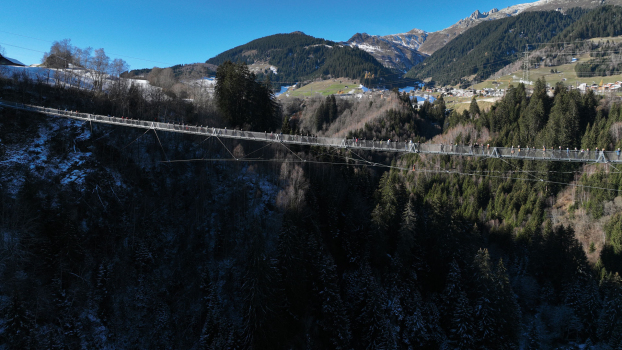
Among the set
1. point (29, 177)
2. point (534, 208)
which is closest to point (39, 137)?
point (29, 177)

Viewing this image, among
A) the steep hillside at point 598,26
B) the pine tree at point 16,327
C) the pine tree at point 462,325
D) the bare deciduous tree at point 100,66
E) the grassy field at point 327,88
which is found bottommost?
the pine tree at point 462,325

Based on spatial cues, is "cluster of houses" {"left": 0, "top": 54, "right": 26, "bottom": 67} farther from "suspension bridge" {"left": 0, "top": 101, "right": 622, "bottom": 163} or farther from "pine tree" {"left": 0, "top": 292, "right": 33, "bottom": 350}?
"pine tree" {"left": 0, "top": 292, "right": 33, "bottom": 350}

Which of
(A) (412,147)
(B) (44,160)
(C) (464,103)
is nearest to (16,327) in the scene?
(B) (44,160)

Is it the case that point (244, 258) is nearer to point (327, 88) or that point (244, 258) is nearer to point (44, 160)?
point (44, 160)

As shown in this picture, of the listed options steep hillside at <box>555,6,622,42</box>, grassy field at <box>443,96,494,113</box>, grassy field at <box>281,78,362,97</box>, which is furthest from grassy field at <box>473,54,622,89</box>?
grassy field at <box>281,78,362,97</box>

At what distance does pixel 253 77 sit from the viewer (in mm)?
45531

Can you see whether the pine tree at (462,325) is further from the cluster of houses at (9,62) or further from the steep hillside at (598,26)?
the steep hillside at (598,26)

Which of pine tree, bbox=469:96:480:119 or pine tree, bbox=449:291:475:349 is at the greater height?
pine tree, bbox=469:96:480:119

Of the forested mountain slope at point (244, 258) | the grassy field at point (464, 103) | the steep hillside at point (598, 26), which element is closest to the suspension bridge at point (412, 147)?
the forested mountain slope at point (244, 258)

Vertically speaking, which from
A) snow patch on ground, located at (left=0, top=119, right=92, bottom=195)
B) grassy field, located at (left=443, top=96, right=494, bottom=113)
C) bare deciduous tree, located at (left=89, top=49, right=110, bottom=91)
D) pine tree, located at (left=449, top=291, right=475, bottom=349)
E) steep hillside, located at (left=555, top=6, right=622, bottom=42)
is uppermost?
steep hillside, located at (left=555, top=6, right=622, bottom=42)

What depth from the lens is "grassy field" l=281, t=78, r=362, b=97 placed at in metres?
142

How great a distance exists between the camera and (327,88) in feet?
495

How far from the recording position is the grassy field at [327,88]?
142 m

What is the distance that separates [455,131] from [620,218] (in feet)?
130
